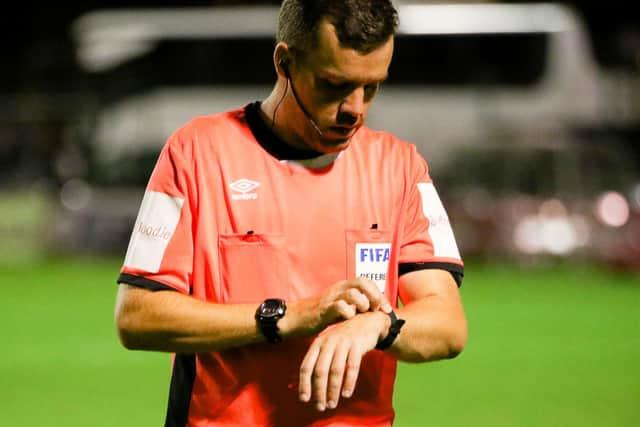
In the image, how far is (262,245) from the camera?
300 cm

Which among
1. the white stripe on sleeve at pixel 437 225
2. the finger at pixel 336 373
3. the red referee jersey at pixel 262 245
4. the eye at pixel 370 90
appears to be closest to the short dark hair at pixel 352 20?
the eye at pixel 370 90

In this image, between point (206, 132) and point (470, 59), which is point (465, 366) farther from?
point (470, 59)

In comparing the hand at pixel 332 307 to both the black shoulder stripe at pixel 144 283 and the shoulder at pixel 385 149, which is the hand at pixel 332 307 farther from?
the shoulder at pixel 385 149

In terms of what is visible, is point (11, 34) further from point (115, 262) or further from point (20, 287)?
point (20, 287)

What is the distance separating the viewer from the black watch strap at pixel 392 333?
2.78m

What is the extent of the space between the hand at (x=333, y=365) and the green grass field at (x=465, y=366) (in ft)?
14.2

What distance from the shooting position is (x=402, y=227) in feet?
10.3

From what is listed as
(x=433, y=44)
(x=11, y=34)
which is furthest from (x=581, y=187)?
(x=11, y=34)

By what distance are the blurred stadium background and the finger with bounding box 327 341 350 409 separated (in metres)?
7.38

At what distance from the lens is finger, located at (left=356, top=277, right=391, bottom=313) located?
270 centimetres

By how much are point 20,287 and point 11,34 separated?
1489 centimetres

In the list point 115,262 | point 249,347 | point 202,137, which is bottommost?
point 115,262

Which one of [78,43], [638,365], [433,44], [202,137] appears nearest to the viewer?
[202,137]

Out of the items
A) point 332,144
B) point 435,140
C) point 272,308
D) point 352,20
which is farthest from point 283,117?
point 435,140
